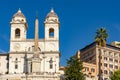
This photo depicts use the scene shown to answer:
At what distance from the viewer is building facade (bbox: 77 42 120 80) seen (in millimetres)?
176875

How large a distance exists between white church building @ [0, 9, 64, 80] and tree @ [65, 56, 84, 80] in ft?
64.2

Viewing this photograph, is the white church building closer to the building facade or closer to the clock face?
the clock face

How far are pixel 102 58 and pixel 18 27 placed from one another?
35.8 meters

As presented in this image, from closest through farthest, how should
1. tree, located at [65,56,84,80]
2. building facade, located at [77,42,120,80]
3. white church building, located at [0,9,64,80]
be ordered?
tree, located at [65,56,84,80], white church building, located at [0,9,64,80], building facade, located at [77,42,120,80]

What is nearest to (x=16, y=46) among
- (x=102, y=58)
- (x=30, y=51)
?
(x=30, y=51)

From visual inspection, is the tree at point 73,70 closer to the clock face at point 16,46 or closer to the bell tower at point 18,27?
the clock face at point 16,46

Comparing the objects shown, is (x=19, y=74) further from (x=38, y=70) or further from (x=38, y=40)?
(x=38, y=40)

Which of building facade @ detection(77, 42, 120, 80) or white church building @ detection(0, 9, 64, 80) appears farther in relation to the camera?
building facade @ detection(77, 42, 120, 80)

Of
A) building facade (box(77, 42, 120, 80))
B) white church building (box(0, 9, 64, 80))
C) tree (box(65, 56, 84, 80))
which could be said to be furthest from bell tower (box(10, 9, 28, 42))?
tree (box(65, 56, 84, 80))

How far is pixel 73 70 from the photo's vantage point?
130m

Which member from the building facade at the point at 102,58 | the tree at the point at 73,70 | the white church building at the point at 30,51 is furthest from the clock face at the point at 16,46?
the tree at the point at 73,70

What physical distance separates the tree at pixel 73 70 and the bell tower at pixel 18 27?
113ft

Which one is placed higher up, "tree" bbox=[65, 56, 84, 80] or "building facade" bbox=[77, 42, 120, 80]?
"building facade" bbox=[77, 42, 120, 80]

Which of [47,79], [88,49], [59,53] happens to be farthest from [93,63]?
[47,79]
